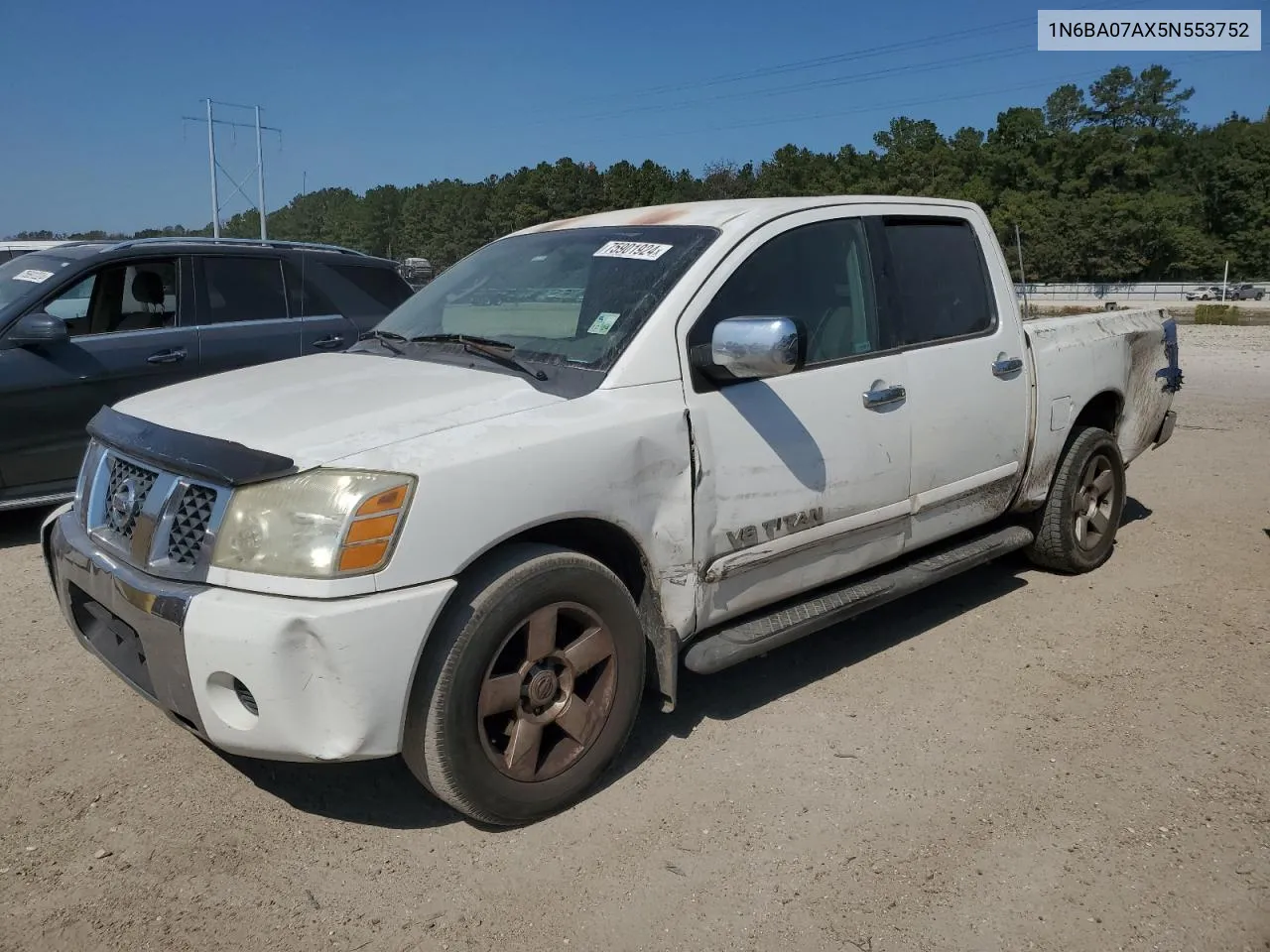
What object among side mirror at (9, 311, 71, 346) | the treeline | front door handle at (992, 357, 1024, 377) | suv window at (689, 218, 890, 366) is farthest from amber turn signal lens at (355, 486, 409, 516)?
the treeline

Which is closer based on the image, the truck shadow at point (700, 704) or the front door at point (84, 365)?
the truck shadow at point (700, 704)

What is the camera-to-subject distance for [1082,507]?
5.36 m

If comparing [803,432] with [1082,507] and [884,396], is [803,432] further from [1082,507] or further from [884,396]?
[1082,507]

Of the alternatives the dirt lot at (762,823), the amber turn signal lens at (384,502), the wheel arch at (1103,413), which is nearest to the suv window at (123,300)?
the dirt lot at (762,823)

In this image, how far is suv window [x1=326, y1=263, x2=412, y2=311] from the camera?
764cm

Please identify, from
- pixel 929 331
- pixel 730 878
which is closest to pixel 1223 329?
pixel 929 331

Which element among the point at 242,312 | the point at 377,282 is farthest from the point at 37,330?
the point at 377,282

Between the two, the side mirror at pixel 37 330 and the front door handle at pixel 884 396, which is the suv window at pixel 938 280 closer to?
the front door handle at pixel 884 396

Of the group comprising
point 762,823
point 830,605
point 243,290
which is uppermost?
point 243,290

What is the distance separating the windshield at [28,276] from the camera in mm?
6180

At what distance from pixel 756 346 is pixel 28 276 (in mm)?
5361

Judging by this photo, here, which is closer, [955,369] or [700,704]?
[700,704]

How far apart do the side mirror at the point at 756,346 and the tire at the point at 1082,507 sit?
256 cm

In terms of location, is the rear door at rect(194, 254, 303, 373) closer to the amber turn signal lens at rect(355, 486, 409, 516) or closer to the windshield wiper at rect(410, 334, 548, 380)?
the windshield wiper at rect(410, 334, 548, 380)
